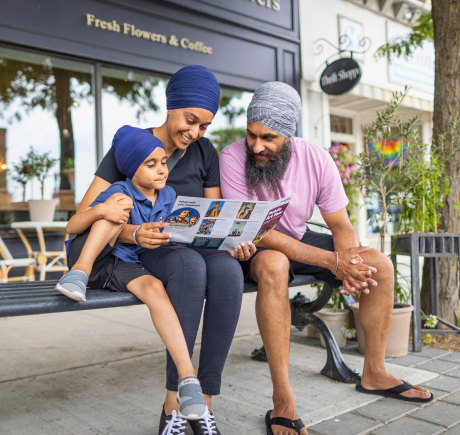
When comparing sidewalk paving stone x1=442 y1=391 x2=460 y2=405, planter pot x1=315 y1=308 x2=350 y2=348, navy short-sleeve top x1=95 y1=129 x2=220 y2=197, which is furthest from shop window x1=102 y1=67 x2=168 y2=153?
sidewalk paving stone x1=442 y1=391 x2=460 y2=405

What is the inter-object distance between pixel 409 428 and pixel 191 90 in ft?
5.82

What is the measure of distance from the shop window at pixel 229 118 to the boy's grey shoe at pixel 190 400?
18.6 feet

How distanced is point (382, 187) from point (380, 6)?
6982 mm

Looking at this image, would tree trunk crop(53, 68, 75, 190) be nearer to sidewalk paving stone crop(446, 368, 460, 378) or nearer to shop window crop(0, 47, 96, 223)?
shop window crop(0, 47, 96, 223)

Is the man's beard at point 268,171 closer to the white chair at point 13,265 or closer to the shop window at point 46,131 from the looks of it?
the white chair at point 13,265

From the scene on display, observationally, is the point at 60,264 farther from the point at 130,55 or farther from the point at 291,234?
the point at 291,234

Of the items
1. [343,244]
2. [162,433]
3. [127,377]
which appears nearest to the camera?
[162,433]

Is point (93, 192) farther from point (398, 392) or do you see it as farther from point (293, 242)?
point (398, 392)

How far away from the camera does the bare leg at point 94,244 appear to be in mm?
1780

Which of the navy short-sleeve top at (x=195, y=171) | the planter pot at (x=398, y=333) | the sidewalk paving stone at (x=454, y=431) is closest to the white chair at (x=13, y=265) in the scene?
the navy short-sleeve top at (x=195, y=171)

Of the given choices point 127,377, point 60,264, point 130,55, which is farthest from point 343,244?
point 60,264

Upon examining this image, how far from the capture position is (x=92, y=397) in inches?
89.9

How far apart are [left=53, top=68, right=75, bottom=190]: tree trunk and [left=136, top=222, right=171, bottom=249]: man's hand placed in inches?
226

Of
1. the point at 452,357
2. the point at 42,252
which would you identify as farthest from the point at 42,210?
the point at 452,357
